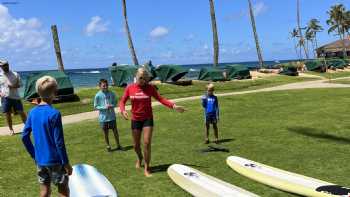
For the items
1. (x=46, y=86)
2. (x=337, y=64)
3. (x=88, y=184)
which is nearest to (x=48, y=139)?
(x=46, y=86)

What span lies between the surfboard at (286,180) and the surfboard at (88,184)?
2784mm

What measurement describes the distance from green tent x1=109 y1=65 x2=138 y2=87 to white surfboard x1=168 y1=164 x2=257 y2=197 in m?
20.4

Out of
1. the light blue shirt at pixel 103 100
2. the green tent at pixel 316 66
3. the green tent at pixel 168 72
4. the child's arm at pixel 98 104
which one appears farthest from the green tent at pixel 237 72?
the child's arm at pixel 98 104

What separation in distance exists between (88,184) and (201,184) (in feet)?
6.58

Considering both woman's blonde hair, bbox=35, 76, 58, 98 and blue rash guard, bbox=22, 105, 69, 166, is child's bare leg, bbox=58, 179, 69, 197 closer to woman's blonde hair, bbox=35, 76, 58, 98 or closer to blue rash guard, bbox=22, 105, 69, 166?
blue rash guard, bbox=22, 105, 69, 166

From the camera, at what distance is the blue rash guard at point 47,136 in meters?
5.60

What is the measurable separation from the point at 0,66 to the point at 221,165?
6.86 m

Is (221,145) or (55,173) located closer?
(55,173)

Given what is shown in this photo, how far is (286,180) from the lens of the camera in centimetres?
834

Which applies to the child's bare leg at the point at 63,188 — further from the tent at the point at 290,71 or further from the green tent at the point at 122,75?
the tent at the point at 290,71

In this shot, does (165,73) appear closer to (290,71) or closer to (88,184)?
(290,71)

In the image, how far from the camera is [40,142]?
5.76 metres

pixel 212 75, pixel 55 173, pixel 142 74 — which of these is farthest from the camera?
pixel 212 75

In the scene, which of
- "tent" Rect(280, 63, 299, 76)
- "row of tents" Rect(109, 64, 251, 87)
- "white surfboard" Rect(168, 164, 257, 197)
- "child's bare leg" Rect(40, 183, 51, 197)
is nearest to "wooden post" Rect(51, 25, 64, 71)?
"row of tents" Rect(109, 64, 251, 87)
